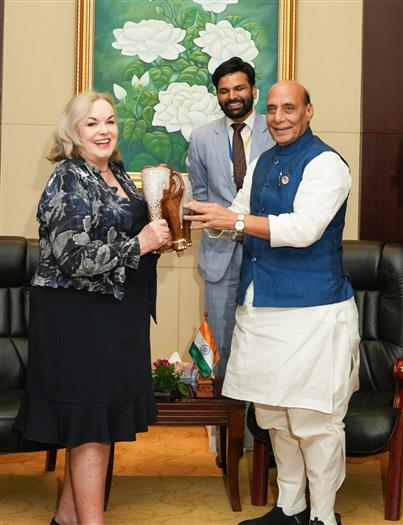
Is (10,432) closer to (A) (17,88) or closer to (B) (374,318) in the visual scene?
(B) (374,318)

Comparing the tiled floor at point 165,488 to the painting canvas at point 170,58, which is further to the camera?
the painting canvas at point 170,58

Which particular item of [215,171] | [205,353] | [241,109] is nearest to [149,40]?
[241,109]

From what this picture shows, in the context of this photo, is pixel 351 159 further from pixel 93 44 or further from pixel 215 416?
pixel 215 416

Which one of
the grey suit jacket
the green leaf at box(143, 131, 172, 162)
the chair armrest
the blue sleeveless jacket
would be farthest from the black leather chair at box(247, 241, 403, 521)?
the green leaf at box(143, 131, 172, 162)

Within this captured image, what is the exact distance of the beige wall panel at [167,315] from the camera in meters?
5.41

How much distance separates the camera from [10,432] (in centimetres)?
363

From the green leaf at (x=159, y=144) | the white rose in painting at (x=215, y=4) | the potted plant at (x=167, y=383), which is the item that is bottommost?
the potted plant at (x=167, y=383)

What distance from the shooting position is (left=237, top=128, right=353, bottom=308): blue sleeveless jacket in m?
3.37

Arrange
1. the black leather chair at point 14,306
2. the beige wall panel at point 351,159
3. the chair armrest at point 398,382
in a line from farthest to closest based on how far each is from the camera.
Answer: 1. the beige wall panel at point 351,159
2. the black leather chair at point 14,306
3. the chair armrest at point 398,382

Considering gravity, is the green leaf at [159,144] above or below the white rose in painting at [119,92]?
below

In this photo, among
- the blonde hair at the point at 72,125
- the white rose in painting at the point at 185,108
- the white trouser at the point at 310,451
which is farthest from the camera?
the white rose in painting at the point at 185,108

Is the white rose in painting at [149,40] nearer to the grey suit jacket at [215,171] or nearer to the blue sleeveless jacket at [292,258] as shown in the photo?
the grey suit jacket at [215,171]

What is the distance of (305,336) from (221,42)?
244 centimetres

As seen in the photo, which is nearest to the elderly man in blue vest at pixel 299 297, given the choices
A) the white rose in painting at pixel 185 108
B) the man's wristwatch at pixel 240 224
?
the man's wristwatch at pixel 240 224
